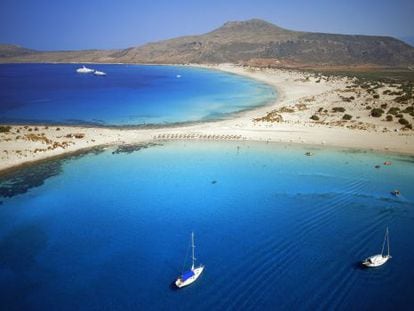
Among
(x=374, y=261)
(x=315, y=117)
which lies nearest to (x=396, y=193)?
(x=374, y=261)

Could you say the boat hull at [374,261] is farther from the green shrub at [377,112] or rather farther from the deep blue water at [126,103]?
the deep blue water at [126,103]

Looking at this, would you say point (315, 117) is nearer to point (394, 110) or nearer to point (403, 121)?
point (403, 121)

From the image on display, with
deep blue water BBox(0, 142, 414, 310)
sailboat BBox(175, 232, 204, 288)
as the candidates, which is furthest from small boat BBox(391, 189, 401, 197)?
sailboat BBox(175, 232, 204, 288)

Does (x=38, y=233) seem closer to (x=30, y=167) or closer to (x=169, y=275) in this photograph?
(x=169, y=275)

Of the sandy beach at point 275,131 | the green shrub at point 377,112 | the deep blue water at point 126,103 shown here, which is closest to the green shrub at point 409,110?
the sandy beach at point 275,131

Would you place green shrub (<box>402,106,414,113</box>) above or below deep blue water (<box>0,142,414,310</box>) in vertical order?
above

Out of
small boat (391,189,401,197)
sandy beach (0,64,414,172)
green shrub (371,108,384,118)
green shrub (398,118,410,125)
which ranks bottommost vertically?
small boat (391,189,401,197)

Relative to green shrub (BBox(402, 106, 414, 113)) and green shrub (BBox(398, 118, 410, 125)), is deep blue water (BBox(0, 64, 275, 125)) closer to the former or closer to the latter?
green shrub (BBox(402, 106, 414, 113))
